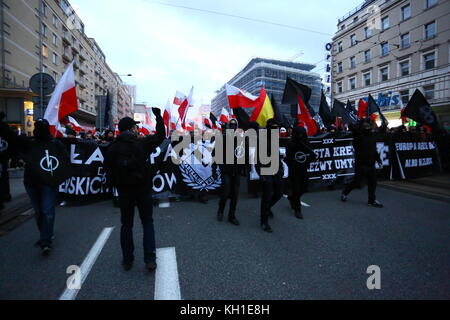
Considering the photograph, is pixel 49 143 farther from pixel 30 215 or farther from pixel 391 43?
pixel 391 43

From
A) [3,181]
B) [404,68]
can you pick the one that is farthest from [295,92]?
[404,68]

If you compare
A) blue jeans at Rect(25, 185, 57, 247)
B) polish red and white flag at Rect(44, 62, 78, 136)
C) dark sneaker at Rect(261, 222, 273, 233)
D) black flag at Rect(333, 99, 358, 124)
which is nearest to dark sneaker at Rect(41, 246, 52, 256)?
blue jeans at Rect(25, 185, 57, 247)

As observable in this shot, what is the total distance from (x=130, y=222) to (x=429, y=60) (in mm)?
31950

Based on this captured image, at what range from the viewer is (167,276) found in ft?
8.20

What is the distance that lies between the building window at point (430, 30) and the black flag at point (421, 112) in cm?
2293

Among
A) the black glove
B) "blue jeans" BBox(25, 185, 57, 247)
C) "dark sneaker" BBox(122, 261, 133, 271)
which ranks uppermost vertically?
→ the black glove

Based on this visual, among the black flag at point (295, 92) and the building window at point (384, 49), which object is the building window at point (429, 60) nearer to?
the building window at point (384, 49)

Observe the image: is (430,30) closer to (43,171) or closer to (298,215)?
(298,215)

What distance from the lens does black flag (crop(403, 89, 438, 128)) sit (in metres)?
7.55

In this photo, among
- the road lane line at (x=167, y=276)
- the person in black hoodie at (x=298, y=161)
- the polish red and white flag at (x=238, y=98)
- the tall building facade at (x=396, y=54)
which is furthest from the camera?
the tall building facade at (x=396, y=54)

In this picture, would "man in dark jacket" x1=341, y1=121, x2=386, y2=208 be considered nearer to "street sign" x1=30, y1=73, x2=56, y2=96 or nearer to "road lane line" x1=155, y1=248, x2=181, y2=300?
"road lane line" x1=155, y1=248, x2=181, y2=300

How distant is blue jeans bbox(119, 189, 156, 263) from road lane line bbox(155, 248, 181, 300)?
0.62ft

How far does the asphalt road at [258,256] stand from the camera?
224cm

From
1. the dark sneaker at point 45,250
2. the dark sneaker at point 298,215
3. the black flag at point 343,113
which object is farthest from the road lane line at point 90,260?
the black flag at point 343,113
